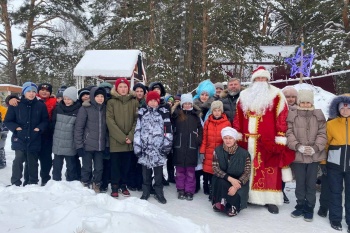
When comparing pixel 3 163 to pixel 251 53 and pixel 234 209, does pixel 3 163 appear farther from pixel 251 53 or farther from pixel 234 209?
pixel 251 53

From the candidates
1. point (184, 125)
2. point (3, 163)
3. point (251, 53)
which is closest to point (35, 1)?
point (251, 53)

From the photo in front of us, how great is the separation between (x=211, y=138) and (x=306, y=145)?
4.36 feet

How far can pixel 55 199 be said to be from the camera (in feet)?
11.9

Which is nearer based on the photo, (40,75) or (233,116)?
(233,116)

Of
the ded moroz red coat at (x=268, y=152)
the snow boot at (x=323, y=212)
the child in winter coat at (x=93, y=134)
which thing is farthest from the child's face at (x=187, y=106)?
the snow boot at (x=323, y=212)

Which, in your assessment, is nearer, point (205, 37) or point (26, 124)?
point (26, 124)

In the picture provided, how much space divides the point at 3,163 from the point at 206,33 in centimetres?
1054

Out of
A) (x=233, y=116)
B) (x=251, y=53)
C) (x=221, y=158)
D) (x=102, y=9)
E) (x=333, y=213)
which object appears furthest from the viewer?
(x=102, y=9)

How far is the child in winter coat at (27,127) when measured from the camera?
15.3ft

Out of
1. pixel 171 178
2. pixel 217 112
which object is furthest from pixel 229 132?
pixel 171 178

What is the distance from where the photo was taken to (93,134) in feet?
14.8

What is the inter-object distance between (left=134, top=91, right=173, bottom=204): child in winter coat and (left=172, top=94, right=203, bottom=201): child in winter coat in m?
0.22

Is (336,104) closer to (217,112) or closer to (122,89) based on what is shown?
(217,112)

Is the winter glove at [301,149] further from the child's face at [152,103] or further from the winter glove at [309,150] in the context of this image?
the child's face at [152,103]
